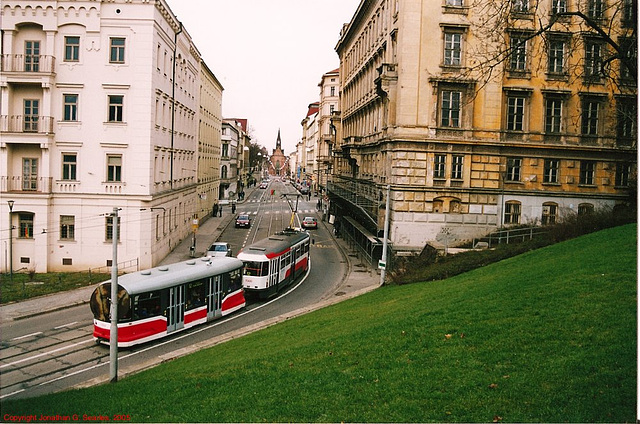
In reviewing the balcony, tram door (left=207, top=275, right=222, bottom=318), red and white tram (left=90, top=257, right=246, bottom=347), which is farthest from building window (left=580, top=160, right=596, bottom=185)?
the balcony

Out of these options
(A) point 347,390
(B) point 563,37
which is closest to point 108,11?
(B) point 563,37

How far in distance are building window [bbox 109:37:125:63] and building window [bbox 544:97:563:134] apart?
85.4ft

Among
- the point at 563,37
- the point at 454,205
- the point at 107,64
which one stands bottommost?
the point at 454,205

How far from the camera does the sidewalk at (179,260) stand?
26259 mm

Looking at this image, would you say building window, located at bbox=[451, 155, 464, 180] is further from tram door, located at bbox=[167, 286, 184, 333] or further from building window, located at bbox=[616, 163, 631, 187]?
tram door, located at bbox=[167, 286, 184, 333]

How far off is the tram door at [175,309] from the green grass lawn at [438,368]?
4071 mm

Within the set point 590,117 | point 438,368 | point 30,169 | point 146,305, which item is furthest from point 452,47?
point 438,368

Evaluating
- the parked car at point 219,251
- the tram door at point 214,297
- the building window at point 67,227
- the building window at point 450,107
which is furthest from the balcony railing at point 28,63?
the building window at point 450,107

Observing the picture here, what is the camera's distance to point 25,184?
34.0m

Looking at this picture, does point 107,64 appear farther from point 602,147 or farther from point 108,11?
point 602,147

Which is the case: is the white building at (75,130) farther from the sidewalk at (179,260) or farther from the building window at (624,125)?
the building window at (624,125)

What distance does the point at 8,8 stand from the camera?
1300 inches

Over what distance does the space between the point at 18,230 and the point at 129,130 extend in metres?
8.48

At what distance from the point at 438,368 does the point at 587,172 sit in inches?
1188
